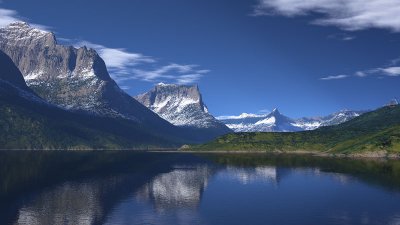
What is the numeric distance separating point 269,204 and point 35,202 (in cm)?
9000

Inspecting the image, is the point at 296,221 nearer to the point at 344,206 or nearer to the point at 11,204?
the point at 344,206

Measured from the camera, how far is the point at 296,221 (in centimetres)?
13912

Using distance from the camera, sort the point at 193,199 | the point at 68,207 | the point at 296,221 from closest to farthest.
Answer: the point at 296,221, the point at 68,207, the point at 193,199

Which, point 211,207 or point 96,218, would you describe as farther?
point 211,207

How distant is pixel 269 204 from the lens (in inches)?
6855

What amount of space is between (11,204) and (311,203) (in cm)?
11530

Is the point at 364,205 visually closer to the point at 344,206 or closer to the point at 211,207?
the point at 344,206

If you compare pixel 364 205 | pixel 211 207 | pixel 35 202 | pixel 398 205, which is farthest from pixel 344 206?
pixel 35 202

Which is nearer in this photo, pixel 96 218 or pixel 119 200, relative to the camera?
pixel 96 218

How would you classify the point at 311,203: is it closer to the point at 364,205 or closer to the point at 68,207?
the point at 364,205

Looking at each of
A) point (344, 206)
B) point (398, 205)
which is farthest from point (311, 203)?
point (398, 205)

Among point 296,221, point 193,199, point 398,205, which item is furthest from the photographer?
point 193,199

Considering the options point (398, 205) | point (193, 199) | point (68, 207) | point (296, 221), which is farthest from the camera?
point (193, 199)

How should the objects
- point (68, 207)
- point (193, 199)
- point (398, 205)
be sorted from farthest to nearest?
point (193, 199)
point (398, 205)
point (68, 207)
